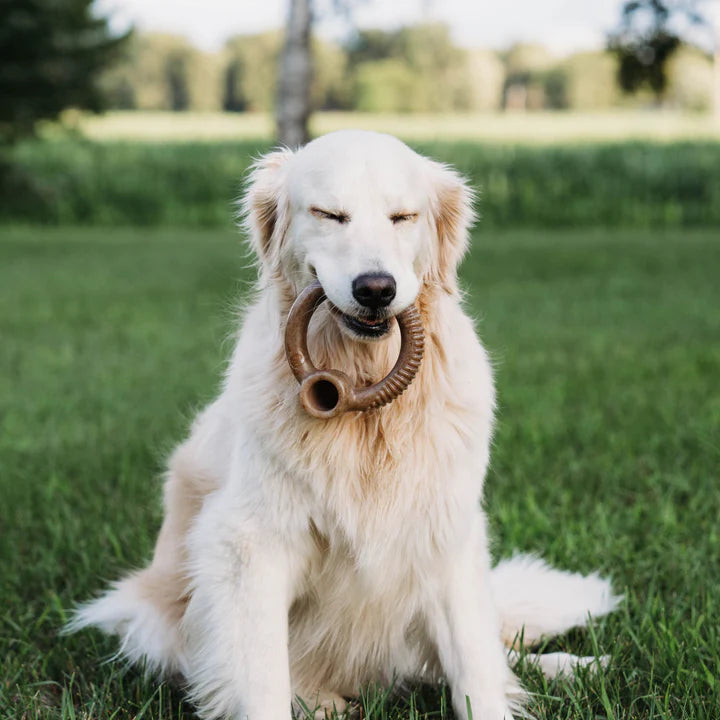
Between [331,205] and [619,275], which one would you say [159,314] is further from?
[331,205]

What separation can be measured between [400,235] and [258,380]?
514mm

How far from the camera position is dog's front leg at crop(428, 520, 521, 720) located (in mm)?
2447

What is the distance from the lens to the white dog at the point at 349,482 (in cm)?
235

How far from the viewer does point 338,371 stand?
2361 mm

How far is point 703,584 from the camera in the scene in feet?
10.8

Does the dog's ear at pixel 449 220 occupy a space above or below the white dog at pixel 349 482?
above

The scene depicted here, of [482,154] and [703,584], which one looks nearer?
[703,584]

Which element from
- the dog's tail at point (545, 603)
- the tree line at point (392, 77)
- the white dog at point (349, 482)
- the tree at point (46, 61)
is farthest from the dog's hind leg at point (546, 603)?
the tree line at point (392, 77)

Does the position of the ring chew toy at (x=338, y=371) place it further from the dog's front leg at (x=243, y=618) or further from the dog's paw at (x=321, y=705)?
the dog's paw at (x=321, y=705)

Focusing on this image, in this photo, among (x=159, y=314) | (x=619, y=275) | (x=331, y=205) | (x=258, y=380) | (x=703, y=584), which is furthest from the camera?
(x=619, y=275)

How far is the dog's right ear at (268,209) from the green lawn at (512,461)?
29cm

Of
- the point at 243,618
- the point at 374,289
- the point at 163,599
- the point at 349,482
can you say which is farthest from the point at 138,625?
the point at 374,289

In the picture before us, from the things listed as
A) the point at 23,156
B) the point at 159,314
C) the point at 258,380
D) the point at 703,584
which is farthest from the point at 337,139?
the point at 23,156

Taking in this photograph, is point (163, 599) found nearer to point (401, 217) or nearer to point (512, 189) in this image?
point (401, 217)
